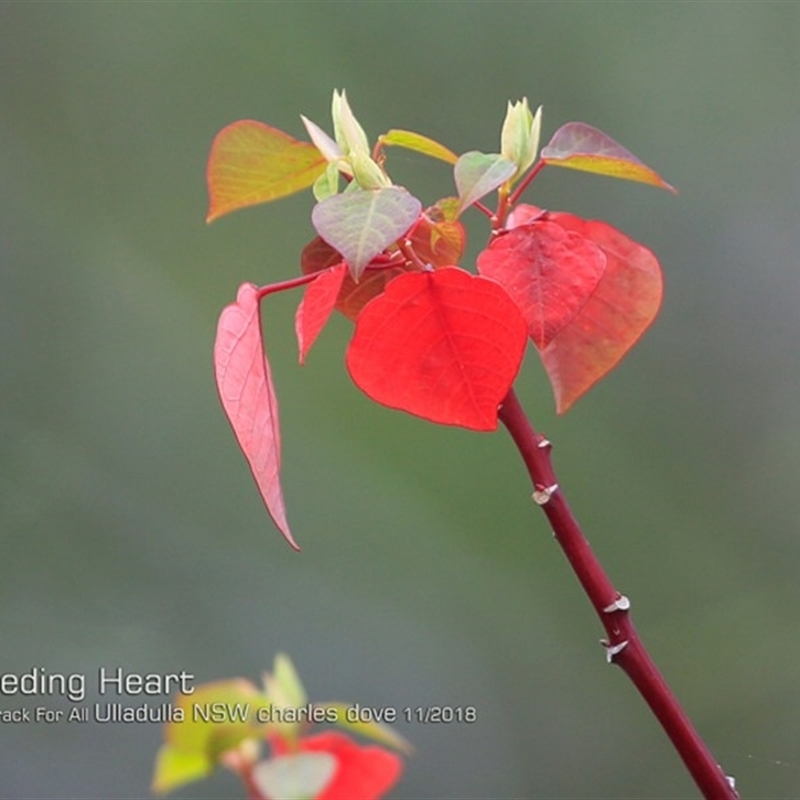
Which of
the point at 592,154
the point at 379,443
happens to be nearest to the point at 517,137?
the point at 592,154

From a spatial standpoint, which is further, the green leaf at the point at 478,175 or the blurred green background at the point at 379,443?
the blurred green background at the point at 379,443

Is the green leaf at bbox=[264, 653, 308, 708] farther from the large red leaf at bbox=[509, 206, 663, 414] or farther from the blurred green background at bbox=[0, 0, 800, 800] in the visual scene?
the blurred green background at bbox=[0, 0, 800, 800]

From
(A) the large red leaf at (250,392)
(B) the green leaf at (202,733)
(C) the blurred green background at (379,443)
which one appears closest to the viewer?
(B) the green leaf at (202,733)

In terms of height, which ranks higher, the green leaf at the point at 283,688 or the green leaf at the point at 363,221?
the green leaf at the point at 363,221

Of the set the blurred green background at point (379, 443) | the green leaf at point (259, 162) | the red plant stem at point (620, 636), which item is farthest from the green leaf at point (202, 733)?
the blurred green background at point (379, 443)

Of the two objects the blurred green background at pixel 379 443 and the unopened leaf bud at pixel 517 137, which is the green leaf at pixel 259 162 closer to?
the unopened leaf bud at pixel 517 137

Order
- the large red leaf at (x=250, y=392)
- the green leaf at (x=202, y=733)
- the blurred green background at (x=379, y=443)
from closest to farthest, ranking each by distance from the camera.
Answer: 1. the green leaf at (x=202, y=733)
2. the large red leaf at (x=250, y=392)
3. the blurred green background at (x=379, y=443)

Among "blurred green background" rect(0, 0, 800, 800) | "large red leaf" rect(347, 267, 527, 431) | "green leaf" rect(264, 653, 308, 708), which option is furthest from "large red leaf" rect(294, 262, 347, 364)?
"blurred green background" rect(0, 0, 800, 800)

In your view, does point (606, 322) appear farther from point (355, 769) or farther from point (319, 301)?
point (355, 769)
